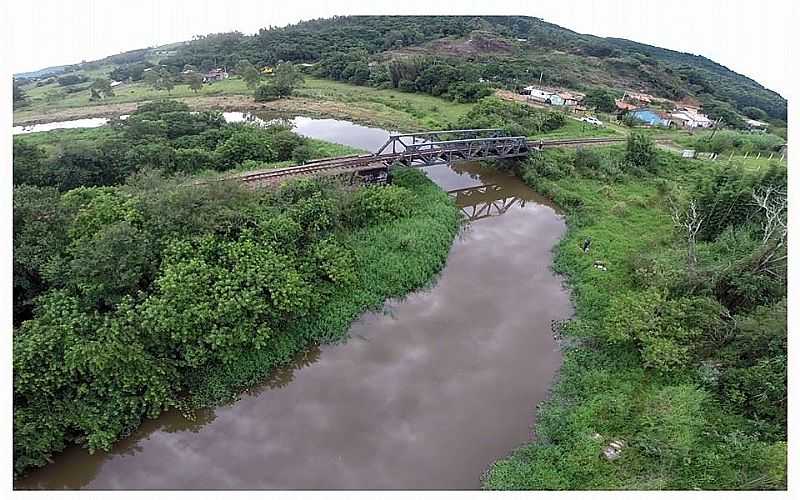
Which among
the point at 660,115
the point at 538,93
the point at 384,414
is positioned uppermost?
the point at 538,93

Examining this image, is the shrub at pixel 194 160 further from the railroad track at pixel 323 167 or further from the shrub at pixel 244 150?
the railroad track at pixel 323 167

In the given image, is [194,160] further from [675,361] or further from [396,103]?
[396,103]

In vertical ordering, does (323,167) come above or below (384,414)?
above

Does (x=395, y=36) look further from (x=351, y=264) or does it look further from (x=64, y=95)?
(x=351, y=264)

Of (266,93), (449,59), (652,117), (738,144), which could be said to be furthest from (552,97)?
(266,93)

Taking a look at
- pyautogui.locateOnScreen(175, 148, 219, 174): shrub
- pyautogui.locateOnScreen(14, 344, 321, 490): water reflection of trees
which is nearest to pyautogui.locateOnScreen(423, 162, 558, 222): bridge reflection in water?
pyautogui.locateOnScreen(175, 148, 219, 174): shrub

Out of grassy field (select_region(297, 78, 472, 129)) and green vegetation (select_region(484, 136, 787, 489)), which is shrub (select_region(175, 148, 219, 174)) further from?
green vegetation (select_region(484, 136, 787, 489))

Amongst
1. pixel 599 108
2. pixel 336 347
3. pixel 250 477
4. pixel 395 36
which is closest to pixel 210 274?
pixel 336 347
